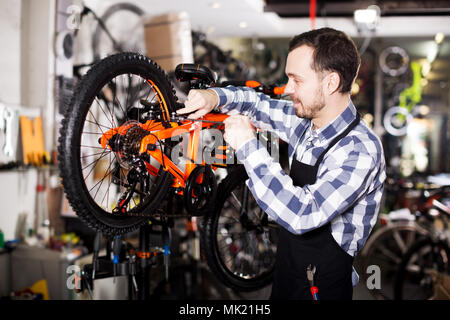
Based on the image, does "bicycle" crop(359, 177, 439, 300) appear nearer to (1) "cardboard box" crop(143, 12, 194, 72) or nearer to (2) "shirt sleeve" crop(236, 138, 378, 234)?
(1) "cardboard box" crop(143, 12, 194, 72)

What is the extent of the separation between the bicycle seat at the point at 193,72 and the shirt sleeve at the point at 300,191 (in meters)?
0.28

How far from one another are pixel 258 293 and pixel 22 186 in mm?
1837

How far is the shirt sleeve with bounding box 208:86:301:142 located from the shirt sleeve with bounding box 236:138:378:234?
372 millimetres

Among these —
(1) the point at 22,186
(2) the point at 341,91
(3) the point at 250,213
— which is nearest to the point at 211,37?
(1) the point at 22,186

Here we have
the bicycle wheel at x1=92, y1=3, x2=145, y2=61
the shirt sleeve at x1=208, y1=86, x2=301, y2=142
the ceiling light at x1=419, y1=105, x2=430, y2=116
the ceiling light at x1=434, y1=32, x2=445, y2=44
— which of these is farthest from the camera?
the ceiling light at x1=419, y1=105, x2=430, y2=116

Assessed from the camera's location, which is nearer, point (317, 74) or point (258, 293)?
point (317, 74)

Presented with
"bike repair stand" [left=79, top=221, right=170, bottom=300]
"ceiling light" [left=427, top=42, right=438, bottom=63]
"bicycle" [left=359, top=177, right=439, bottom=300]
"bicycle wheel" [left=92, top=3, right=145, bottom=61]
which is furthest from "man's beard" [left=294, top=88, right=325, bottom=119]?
"ceiling light" [left=427, top=42, right=438, bottom=63]

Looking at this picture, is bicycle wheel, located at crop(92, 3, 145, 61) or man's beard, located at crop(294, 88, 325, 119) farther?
bicycle wheel, located at crop(92, 3, 145, 61)

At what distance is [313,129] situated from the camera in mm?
1337

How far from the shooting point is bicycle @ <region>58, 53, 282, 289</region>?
1.09m

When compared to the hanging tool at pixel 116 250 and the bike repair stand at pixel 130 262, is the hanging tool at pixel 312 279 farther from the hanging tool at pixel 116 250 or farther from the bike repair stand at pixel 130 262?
the hanging tool at pixel 116 250

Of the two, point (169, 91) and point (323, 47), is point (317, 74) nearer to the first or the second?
point (323, 47)

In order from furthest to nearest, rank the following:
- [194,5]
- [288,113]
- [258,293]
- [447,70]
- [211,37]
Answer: [447,70] → [211,37] → [194,5] → [258,293] → [288,113]

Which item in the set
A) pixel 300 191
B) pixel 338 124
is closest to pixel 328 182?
pixel 300 191
